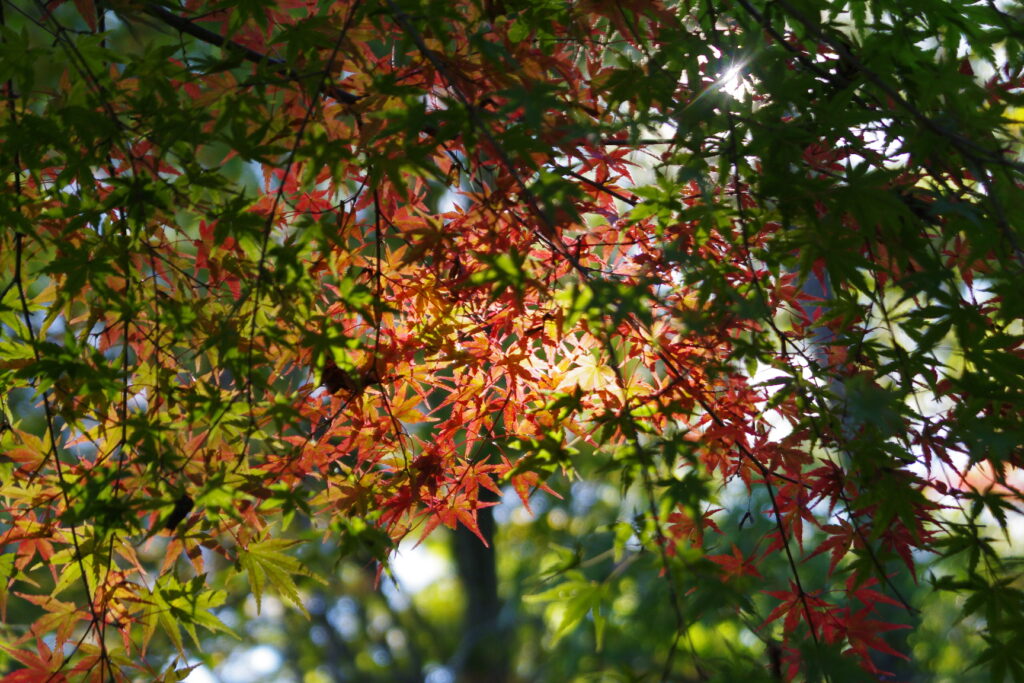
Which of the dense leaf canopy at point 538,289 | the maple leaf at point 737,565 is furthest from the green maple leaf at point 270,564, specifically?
the maple leaf at point 737,565

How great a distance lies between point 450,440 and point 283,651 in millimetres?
8019

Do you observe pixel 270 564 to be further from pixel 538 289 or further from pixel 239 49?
pixel 239 49

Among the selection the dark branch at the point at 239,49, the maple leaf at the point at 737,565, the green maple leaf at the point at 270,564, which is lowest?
the maple leaf at the point at 737,565

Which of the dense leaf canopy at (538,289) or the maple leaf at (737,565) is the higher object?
the dense leaf canopy at (538,289)

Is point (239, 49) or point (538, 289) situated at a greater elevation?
point (239, 49)

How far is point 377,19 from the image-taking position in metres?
1.31

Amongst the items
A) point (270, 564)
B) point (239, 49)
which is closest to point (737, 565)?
point (270, 564)

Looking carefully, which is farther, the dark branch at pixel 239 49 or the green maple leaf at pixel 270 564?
the green maple leaf at pixel 270 564

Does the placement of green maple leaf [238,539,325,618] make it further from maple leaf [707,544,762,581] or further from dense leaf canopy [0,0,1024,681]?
maple leaf [707,544,762,581]

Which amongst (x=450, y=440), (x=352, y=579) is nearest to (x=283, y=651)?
(x=352, y=579)

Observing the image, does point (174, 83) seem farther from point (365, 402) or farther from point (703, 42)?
point (703, 42)

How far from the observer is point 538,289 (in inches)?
52.5

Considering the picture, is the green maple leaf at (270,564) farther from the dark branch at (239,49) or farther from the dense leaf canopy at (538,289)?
the dark branch at (239,49)

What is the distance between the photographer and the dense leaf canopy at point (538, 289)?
1.21 metres
